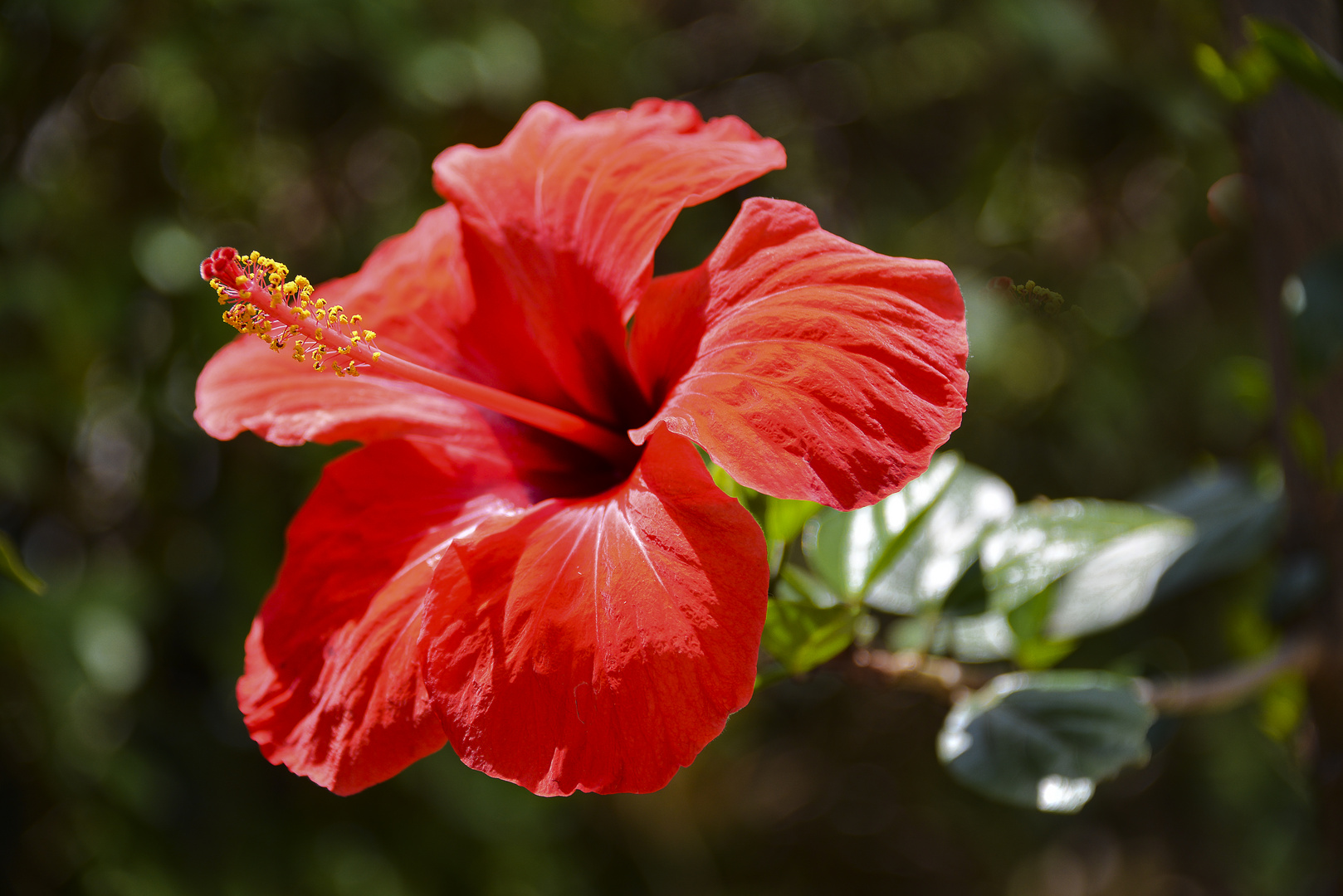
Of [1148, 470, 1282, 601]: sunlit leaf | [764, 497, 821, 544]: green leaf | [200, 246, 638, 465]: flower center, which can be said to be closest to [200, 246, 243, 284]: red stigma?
[200, 246, 638, 465]: flower center

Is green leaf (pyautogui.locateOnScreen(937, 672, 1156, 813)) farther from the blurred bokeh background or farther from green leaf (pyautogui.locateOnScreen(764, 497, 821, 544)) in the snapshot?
the blurred bokeh background

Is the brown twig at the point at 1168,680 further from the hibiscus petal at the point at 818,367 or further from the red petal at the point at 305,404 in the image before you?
the red petal at the point at 305,404

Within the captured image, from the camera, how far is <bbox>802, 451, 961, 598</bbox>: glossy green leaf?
747 millimetres

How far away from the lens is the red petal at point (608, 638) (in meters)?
0.54

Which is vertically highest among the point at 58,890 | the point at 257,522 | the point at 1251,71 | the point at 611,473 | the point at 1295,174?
the point at 1251,71

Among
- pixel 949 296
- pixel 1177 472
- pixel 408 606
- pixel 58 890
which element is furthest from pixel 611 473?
pixel 1177 472

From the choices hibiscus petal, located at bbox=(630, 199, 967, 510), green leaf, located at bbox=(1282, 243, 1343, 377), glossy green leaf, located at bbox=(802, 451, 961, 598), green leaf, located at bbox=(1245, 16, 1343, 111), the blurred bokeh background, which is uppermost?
green leaf, located at bbox=(1245, 16, 1343, 111)

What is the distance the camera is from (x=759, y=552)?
551 mm

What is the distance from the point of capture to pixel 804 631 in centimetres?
65

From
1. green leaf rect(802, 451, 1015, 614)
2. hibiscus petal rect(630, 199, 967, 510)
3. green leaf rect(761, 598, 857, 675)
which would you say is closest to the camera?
hibiscus petal rect(630, 199, 967, 510)

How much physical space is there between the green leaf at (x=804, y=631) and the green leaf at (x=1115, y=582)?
0.96ft

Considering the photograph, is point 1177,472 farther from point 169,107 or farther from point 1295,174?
point 169,107

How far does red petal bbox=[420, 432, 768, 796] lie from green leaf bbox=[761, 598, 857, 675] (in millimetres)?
111

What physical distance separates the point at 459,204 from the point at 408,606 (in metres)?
0.30
